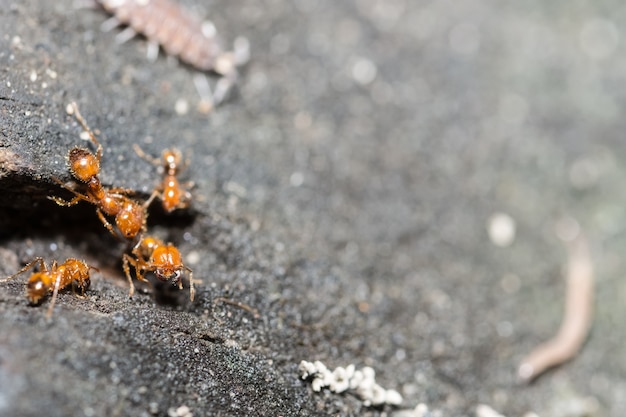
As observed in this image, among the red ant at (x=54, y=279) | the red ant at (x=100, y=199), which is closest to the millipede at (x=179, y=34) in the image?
the red ant at (x=100, y=199)

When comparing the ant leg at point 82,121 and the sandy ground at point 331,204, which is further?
the ant leg at point 82,121

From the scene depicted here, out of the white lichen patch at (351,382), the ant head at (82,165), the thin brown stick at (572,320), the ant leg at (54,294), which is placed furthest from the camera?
the thin brown stick at (572,320)

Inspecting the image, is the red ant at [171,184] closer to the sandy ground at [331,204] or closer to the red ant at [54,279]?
the sandy ground at [331,204]

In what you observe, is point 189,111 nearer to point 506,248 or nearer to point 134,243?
point 134,243

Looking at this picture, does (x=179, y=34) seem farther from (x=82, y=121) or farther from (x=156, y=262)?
(x=156, y=262)

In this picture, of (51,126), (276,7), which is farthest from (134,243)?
(276,7)

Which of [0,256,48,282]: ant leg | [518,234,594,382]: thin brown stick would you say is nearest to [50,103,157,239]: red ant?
[0,256,48,282]: ant leg
